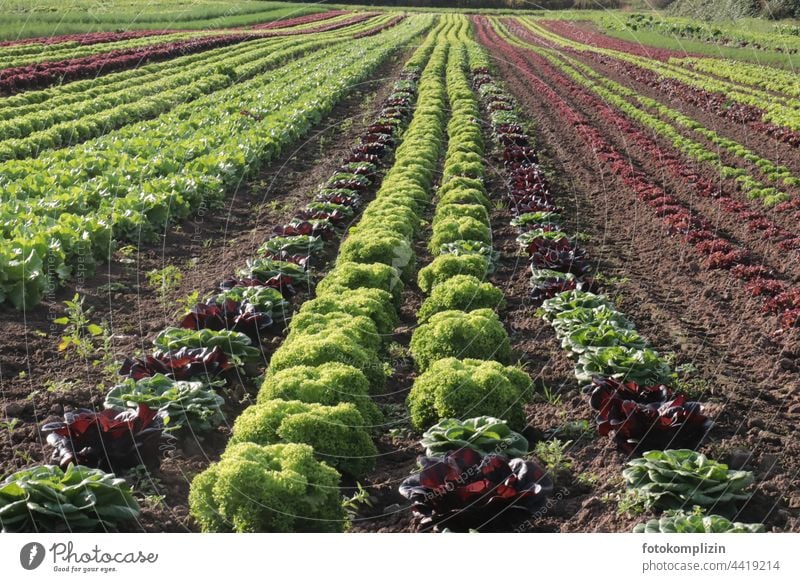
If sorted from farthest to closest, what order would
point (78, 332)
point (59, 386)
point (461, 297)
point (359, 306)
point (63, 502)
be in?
point (78, 332), point (461, 297), point (359, 306), point (59, 386), point (63, 502)

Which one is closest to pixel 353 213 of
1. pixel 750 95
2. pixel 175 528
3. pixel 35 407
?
pixel 35 407

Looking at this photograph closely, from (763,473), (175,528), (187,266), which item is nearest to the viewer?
(175,528)

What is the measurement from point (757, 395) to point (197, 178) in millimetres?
11383

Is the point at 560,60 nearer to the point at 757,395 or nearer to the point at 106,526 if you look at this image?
the point at 757,395

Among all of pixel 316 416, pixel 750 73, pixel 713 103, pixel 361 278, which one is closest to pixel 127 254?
pixel 361 278

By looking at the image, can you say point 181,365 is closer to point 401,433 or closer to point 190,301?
point 401,433

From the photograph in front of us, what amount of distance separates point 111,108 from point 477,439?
22.9 meters

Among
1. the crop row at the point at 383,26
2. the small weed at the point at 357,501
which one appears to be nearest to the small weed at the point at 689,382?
the small weed at the point at 357,501

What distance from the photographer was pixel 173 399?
7.88m

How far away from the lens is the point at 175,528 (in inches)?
267

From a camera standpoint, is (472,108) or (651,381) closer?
(651,381)

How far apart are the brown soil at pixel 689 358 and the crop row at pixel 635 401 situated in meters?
0.26

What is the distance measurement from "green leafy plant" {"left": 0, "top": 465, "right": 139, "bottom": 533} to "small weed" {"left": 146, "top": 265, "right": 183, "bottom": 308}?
18.7ft

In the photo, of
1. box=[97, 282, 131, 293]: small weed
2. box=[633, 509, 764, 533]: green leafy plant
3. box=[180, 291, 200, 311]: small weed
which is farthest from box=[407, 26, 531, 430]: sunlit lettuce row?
box=[97, 282, 131, 293]: small weed
